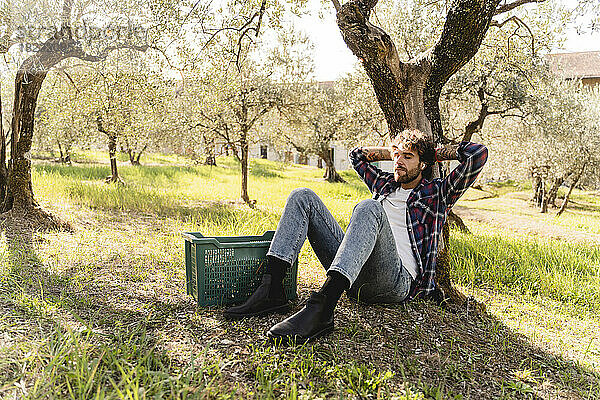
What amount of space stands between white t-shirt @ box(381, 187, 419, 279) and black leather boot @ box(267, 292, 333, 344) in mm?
756

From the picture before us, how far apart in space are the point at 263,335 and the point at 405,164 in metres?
1.50

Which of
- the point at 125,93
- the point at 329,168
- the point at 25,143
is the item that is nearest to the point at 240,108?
the point at 125,93

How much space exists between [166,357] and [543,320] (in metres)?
3.11

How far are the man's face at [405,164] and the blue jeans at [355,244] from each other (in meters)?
0.52

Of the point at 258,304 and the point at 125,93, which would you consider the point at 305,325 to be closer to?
the point at 258,304

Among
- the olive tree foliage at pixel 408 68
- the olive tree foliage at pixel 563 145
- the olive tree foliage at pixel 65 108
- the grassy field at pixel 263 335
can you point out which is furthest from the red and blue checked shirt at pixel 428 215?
the olive tree foliage at pixel 563 145

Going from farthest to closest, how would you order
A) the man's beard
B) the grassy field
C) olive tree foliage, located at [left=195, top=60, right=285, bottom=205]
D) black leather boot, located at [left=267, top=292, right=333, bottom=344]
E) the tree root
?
olive tree foliage, located at [left=195, top=60, right=285, bottom=205]
the tree root
the man's beard
black leather boot, located at [left=267, top=292, right=333, bottom=344]
the grassy field

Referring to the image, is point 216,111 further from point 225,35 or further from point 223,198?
point 225,35

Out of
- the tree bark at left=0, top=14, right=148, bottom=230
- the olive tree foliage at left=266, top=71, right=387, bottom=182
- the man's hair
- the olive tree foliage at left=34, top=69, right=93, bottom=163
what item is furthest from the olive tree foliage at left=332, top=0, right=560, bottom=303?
the olive tree foliage at left=266, top=71, right=387, bottom=182

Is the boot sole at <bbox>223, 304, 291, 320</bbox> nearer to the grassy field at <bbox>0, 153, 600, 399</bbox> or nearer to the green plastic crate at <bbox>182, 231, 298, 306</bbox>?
the grassy field at <bbox>0, 153, 600, 399</bbox>

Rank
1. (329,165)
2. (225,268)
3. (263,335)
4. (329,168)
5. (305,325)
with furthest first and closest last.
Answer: (329,168), (329,165), (225,268), (263,335), (305,325)

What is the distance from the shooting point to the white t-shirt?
10.5ft

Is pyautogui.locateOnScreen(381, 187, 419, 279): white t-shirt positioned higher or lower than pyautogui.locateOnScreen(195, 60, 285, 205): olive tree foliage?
lower

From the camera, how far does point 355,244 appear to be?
2.72 metres
